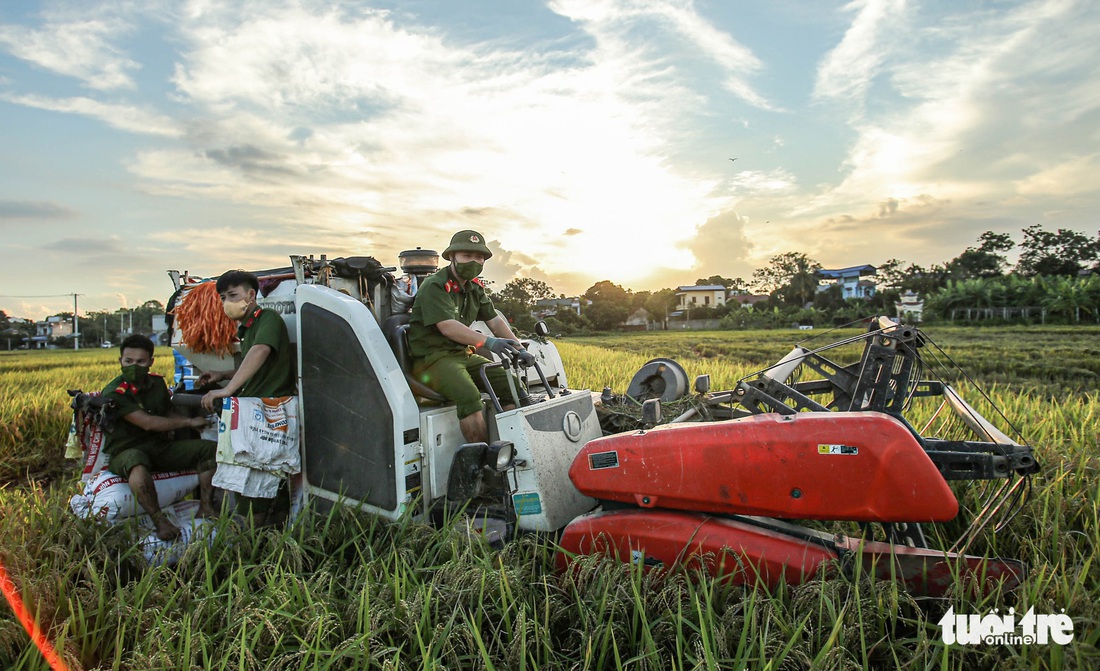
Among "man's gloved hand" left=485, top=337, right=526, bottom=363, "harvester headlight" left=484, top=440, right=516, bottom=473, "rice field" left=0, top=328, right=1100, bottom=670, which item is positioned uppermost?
"man's gloved hand" left=485, top=337, right=526, bottom=363

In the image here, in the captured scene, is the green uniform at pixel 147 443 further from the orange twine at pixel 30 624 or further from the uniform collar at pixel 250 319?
the orange twine at pixel 30 624

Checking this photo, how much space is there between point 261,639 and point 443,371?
1.69m

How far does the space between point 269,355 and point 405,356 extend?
817 millimetres

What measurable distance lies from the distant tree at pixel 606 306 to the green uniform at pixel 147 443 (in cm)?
4933

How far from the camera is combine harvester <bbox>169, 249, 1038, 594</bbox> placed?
2482 mm

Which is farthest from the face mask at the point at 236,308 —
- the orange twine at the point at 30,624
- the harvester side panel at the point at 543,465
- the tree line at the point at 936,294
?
the tree line at the point at 936,294

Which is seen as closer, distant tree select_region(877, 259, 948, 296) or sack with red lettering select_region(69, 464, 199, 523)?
sack with red lettering select_region(69, 464, 199, 523)

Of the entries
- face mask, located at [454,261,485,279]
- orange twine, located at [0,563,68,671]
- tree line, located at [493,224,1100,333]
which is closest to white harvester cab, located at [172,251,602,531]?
face mask, located at [454,261,485,279]

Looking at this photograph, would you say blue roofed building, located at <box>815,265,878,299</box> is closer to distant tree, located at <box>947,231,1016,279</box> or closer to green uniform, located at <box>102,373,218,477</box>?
distant tree, located at <box>947,231,1016,279</box>

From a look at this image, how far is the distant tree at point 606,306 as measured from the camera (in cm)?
5528

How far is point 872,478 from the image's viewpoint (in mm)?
2400

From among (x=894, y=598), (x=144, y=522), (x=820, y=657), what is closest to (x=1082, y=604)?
(x=894, y=598)

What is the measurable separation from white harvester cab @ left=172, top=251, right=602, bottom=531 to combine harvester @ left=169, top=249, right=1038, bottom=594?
0.04 feet

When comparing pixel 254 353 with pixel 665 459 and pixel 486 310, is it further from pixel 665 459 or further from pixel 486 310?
pixel 665 459
